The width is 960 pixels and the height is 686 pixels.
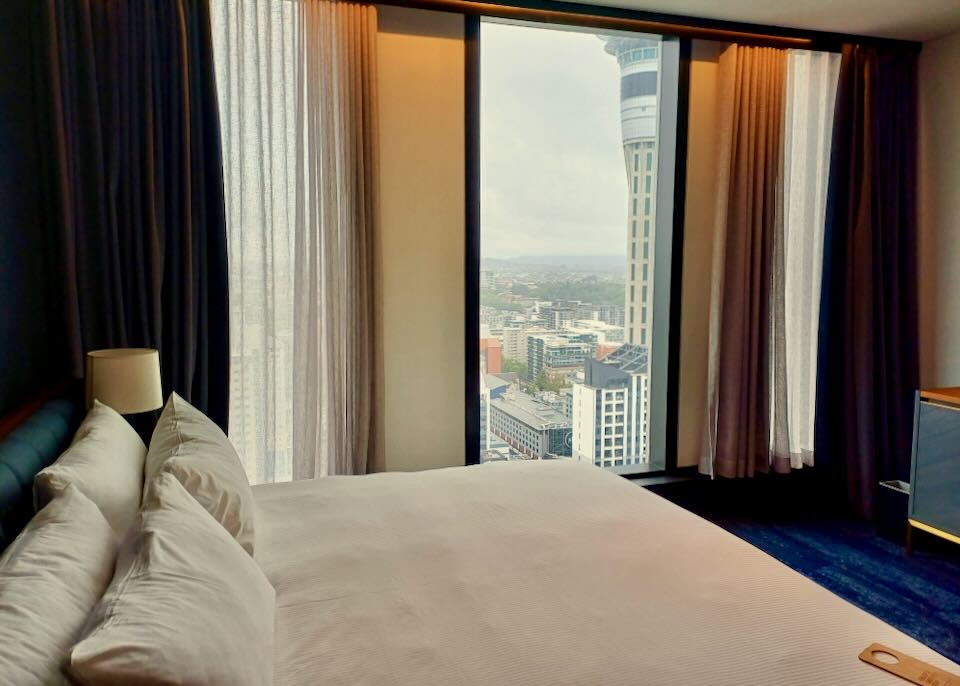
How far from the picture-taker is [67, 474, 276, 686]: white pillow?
2.95ft

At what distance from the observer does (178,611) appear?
104cm

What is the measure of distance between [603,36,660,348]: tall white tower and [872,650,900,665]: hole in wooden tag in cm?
253

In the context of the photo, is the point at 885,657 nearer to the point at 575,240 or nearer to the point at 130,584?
the point at 130,584

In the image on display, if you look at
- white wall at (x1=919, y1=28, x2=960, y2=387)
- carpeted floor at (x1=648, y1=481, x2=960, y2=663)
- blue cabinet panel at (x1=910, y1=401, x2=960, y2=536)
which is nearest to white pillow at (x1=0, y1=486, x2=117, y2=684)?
carpeted floor at (x1=648, y1=481, x2=960, y2=663)

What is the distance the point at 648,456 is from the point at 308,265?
87.7 inches

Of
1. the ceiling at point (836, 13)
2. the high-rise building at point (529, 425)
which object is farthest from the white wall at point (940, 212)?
the high-rise building at point (529, 425)

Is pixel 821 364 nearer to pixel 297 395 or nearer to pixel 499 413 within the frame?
pixel 499 413

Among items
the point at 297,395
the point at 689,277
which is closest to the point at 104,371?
the point at 297,395

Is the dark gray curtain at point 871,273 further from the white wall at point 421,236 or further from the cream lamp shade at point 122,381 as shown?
the cream lamp shade at point 122,381

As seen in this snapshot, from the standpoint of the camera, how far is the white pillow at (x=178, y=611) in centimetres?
90

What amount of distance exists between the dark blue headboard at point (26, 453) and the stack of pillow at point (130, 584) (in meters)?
0.06

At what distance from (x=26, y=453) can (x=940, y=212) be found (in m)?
4.42

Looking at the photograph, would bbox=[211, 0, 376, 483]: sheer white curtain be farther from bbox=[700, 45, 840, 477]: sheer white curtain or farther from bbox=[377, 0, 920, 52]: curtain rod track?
bbox=[700, 45, 840, 477]: sheer white curtain

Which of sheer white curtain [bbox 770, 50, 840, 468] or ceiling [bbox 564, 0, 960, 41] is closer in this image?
ceiling [bbox 564, 0, 960, 41]
